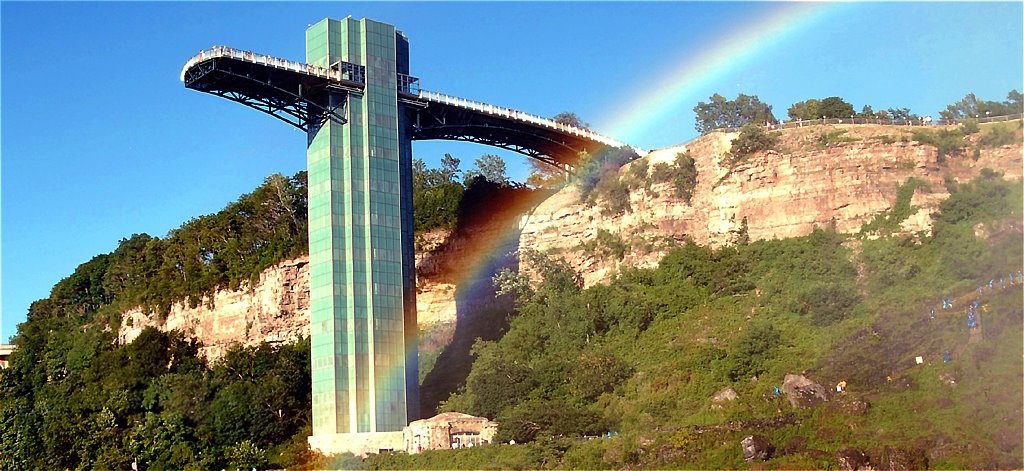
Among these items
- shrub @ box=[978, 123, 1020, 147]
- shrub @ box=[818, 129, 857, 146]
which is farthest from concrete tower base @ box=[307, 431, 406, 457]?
shrub @ box=[978, 123, 1020, 147]

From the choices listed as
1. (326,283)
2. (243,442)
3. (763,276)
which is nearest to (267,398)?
(243,442)

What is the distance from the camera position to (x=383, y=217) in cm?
6178

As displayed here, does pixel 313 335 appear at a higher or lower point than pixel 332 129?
lower

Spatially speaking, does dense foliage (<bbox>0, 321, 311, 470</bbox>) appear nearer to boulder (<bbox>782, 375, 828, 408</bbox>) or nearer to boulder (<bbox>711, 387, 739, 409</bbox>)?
boulder (<bbox>711, 387, 739, 409</bbox>)

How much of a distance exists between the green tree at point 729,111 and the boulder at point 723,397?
31.1 meters

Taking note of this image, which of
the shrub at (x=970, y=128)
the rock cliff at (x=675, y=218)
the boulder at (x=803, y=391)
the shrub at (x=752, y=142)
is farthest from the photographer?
the shrub at (x=752, y=142)

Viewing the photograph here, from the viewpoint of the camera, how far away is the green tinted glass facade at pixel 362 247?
2338 inches

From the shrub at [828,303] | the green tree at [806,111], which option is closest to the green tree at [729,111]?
the green tree at [806,111]

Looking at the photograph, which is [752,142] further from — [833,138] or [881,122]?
[881,122]

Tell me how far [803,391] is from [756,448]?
5827 mm

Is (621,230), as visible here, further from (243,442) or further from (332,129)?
(243,442)

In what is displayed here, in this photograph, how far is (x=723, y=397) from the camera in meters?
53.2

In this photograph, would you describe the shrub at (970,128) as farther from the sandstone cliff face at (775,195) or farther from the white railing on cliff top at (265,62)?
the white railing on cliff top at (265,62)

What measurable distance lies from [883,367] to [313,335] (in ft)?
83.0
